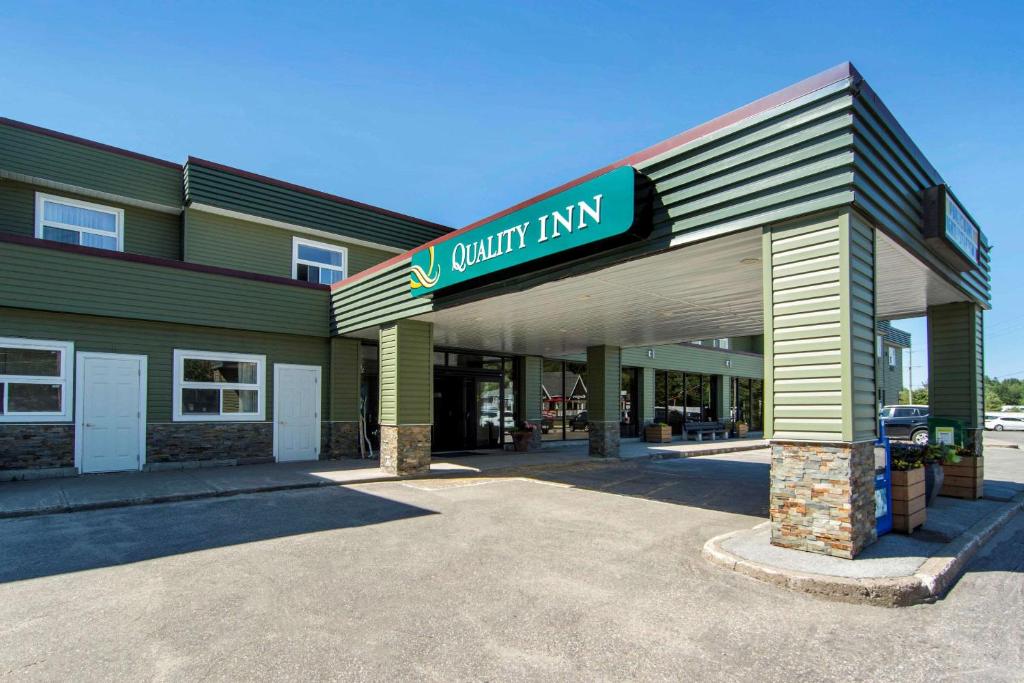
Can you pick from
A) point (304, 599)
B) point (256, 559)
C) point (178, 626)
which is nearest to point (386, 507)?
point (256, 559)

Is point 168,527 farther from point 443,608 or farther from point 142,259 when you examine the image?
point 142,259

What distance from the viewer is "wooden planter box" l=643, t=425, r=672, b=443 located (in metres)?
21.7

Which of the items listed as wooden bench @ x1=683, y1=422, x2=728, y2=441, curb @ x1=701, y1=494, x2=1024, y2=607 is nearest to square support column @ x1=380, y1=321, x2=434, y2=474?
curb @ x1=701, y1=494, x2=1024, y2=607

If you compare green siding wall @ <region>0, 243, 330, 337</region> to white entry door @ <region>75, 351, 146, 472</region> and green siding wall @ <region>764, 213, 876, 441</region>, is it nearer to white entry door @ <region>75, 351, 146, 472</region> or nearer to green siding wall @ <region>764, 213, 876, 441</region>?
white entry door @ <region>75, 351, 146, 472</region>

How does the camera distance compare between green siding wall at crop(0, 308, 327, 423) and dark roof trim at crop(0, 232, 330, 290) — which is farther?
green siding wall at crop(0, 308, 327, 423)

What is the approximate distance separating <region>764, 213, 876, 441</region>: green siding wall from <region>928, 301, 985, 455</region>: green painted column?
15.0ft

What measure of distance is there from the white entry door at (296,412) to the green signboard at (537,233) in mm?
5194

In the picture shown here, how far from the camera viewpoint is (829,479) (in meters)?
5.48

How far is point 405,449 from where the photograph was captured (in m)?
11.9

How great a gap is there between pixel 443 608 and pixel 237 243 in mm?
13323

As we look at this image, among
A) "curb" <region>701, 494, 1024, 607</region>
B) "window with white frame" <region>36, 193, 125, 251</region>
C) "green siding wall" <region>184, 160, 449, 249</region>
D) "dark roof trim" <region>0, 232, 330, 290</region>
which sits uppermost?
"green siding wall" <region>184, 160, 449, 249</region>

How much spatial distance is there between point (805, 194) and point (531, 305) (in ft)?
17.9

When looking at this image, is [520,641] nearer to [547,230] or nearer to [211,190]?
[547,230]

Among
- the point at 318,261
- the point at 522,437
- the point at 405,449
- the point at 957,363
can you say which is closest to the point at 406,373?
the point at 405,449
